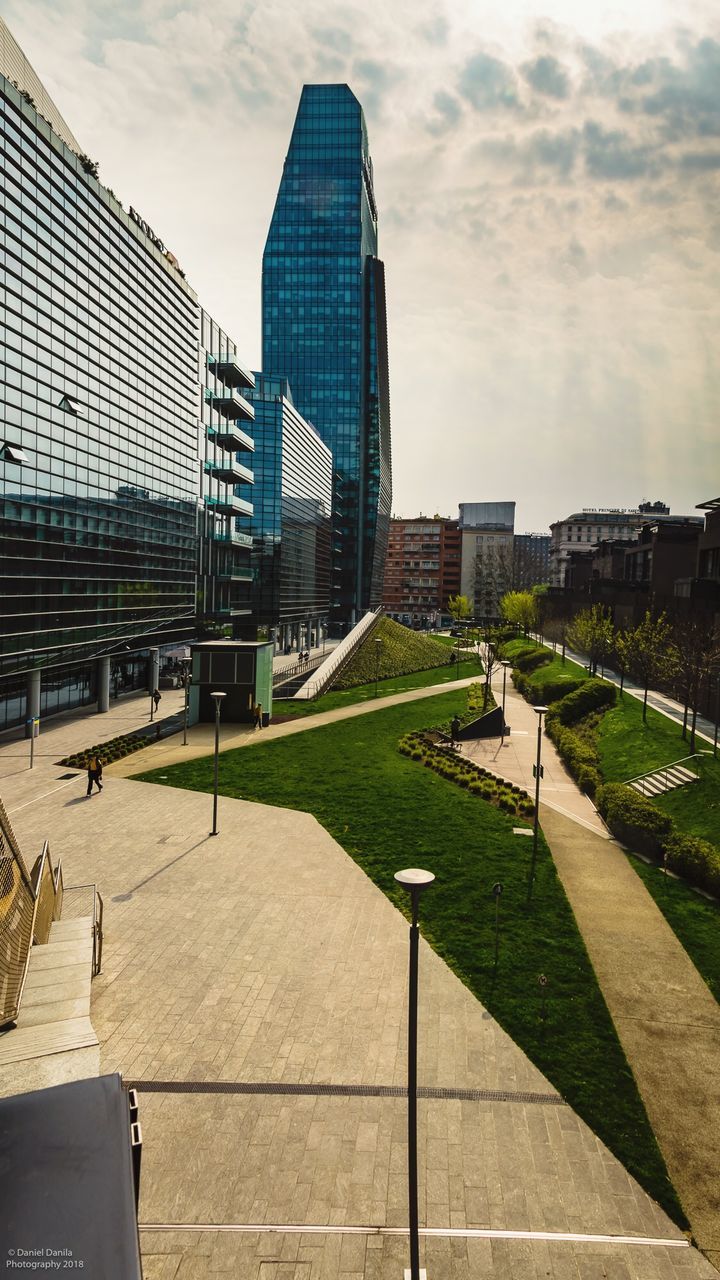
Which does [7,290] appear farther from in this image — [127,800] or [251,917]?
[251,917]

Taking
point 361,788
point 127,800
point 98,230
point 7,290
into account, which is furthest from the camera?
point 98,230

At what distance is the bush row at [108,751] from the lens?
106 feet

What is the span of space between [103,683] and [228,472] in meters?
26.9

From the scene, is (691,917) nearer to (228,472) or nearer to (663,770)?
(663,770)

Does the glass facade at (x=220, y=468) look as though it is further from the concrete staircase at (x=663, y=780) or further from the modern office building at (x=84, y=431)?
the concrete staircase at (x=663, y=780)

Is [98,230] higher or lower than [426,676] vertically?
higher

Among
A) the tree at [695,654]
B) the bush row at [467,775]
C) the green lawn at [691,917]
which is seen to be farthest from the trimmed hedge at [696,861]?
the tree at [695,654]

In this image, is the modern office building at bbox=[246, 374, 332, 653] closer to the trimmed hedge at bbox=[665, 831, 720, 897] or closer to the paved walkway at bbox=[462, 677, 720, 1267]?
the paved walkway at bbox=[462, 677, 720, 1267]

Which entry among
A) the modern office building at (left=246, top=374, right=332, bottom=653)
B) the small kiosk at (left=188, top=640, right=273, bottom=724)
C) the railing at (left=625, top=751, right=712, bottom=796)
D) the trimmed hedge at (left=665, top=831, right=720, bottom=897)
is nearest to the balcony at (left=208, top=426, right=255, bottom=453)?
the modern office building at (left=246, top=374, right=332, bottom=653)

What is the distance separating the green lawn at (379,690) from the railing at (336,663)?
34.0 inches

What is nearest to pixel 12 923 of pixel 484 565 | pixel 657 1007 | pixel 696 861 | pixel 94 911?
pixel 94 911

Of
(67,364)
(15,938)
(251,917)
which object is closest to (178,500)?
(67,364)

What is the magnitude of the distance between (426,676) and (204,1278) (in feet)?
205

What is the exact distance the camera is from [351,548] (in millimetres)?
127000
